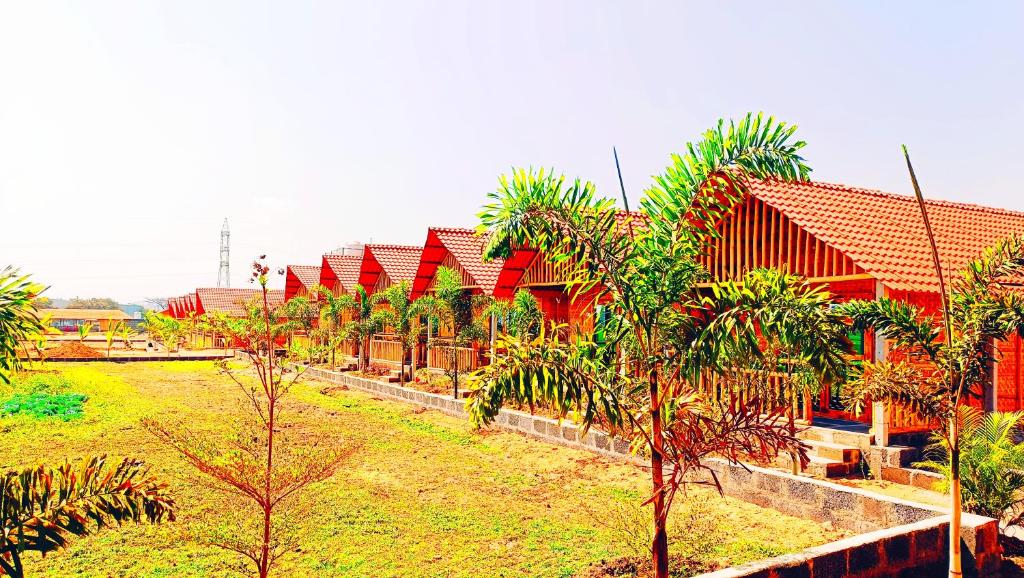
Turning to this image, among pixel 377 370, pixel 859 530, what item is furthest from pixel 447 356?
pixel 859 530

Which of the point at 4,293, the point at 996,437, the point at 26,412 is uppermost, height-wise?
the point at 4,293

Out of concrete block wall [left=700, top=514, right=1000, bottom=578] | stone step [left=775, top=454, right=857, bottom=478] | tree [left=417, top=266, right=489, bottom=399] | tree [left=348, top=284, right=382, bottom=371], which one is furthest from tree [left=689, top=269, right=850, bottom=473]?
tree [left=348, top=284, right=382, bottom=371]

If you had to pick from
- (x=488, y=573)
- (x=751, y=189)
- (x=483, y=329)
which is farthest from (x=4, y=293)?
(x=483, y=329)

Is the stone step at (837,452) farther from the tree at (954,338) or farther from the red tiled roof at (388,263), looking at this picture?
the red tiled roof at (388,263)

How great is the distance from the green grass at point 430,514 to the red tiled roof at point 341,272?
15439mm

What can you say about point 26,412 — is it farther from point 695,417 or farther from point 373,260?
point 695,417

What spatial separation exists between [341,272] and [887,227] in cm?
2380

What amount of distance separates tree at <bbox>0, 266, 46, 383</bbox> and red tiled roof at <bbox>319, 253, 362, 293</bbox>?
2645 cm

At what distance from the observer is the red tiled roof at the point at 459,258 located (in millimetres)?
20797

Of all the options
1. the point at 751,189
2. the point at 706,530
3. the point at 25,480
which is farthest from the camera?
the point at 751,189

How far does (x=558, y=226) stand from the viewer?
5.45 meters

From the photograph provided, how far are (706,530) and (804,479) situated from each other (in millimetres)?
1720

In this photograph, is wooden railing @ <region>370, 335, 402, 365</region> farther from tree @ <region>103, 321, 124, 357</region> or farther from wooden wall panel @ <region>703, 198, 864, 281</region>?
wooden wall panel @ <region>703, 198, 864, 281</region>

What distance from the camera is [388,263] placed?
2739cm
